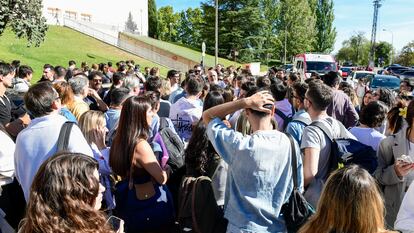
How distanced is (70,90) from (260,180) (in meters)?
3.39

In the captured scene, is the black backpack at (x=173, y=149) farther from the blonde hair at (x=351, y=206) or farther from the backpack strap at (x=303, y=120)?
the blonde hair at (x=351, y=206)

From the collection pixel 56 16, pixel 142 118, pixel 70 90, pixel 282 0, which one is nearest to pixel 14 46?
pixel 56 16

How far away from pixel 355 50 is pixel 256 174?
101m

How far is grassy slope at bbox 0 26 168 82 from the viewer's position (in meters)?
30.7

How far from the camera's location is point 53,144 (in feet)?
10.4

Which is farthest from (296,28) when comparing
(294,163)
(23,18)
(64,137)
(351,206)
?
(351,206)

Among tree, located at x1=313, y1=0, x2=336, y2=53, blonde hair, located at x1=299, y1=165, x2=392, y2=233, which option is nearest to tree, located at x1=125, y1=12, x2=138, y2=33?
tree, located at x1=313, y1=0, x2=336, y2=53

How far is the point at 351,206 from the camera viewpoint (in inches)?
83.9

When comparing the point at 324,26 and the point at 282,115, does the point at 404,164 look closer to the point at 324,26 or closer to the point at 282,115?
the point at 282,115

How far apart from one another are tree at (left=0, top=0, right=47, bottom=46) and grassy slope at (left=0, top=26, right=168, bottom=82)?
5.53 metres

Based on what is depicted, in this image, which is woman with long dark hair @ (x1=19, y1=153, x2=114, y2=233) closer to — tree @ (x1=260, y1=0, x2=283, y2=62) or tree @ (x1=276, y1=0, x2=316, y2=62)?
tree @ (x1=260, y1=0, x2=283, y2=62)

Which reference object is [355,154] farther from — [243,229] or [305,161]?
[243,229]

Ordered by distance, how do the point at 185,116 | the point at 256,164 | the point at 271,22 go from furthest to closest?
the point at 271,22 < the point at 185,116 < the point at 256,164

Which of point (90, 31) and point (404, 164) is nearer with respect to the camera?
point (404, 164)
